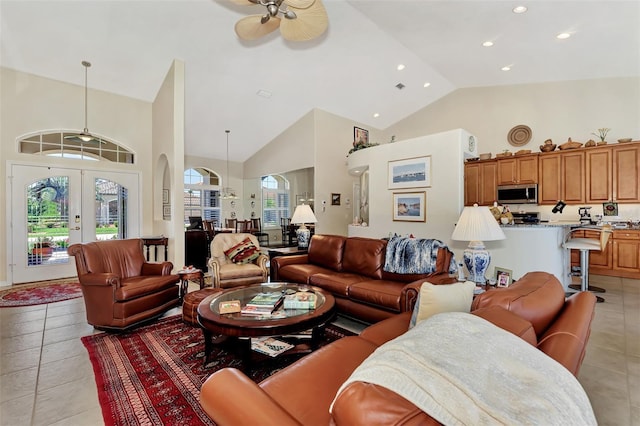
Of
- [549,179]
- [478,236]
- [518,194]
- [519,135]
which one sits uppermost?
[519,135]

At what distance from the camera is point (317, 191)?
6.99m

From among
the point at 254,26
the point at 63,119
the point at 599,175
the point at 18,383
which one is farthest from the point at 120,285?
the point at 599,175

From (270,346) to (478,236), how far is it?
205 centimetres

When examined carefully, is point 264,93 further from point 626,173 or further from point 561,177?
point 626,173

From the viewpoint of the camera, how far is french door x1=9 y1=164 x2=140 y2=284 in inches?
194

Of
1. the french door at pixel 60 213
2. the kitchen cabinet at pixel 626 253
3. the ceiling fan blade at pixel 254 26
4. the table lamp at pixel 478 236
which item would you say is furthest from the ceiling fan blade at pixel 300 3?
the kitchen cabinet at pixel 626 253

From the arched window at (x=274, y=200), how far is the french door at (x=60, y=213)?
5.06m

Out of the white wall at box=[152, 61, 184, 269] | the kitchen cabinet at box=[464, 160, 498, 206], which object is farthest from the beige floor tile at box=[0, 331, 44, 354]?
the kitchen cabinet at box=[464, 160, 498, 206]

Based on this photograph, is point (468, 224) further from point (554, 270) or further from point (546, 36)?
point (546, 36)

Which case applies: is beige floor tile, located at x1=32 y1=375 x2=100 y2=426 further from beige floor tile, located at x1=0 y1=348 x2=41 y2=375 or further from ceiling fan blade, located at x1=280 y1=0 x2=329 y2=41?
ceiling fan blade, located at x1=280 y1=0 x2=329 y2=41

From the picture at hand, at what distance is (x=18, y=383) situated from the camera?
2078 millimetres

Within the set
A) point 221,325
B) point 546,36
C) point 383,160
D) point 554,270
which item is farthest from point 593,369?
point 546,36

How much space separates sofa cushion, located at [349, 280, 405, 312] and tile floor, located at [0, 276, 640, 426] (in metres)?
1.41

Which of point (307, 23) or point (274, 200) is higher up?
point (307, 23)
